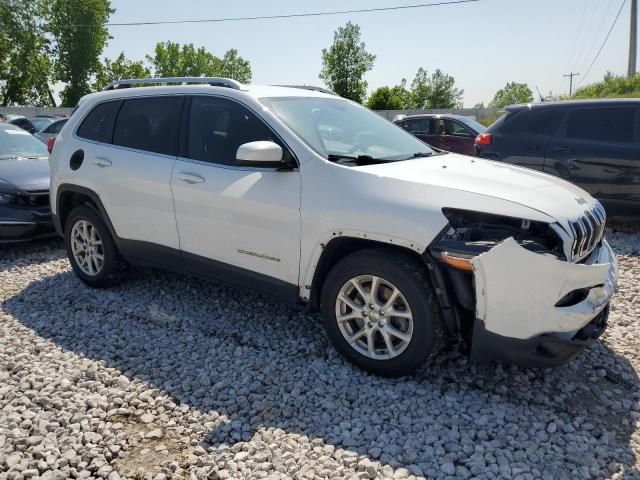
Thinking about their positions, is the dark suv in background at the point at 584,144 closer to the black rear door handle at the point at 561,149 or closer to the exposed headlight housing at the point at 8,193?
the black rear door handle at the point at 561,149

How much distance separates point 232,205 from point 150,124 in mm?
1299

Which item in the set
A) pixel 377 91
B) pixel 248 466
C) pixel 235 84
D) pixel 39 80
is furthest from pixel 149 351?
pixel 39 80

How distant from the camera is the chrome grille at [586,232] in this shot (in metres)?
2.84

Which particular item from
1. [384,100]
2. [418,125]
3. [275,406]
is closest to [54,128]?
[418,125]

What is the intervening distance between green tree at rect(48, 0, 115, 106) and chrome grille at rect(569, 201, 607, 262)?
2238 inches

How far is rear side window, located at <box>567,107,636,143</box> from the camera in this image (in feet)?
21.9

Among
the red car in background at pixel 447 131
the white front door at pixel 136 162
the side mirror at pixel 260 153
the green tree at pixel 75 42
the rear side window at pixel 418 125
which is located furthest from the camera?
the green tree at pixel 75 42

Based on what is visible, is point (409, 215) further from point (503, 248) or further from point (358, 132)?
point (358, 132)

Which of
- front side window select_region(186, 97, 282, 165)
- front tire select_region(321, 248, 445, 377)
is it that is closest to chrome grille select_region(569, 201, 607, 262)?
front tire select_region(321, 248, 445, 377)

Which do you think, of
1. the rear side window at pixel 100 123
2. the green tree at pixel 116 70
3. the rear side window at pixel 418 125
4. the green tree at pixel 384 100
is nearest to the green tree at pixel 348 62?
the green tree at pixel 384 100

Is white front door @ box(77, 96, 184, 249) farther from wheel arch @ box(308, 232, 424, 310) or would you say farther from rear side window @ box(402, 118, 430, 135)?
rear side window @ box(402, 118, 430, 135)

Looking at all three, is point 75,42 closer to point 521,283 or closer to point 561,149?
point 561,149

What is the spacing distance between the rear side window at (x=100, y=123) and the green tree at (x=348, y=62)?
148ft

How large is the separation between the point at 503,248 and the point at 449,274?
0.35m
